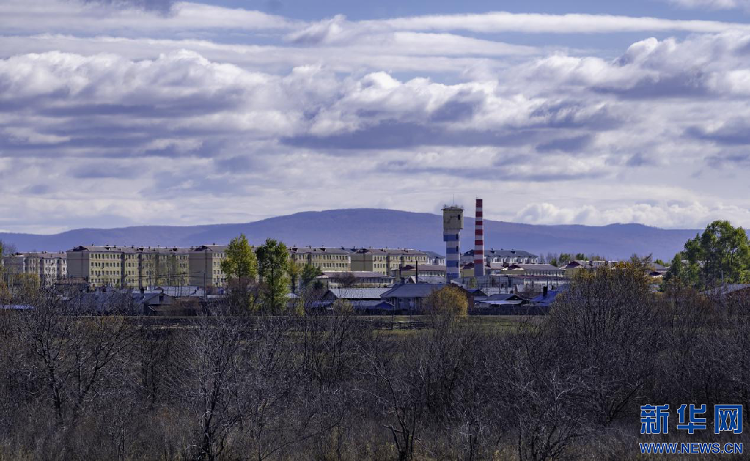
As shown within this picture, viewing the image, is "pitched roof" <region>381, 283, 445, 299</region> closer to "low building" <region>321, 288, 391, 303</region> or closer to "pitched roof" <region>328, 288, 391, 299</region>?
"low building" <region>321, 288, 391, 303</region>

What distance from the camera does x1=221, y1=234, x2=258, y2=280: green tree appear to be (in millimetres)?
100125

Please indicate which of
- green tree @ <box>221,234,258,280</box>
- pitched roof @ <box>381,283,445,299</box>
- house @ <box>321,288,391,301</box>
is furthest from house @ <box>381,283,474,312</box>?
green tree @ <box>221,234,258,280</box>

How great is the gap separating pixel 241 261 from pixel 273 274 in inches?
266

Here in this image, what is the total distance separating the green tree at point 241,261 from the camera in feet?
328

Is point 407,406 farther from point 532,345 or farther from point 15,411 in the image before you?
point 15,411

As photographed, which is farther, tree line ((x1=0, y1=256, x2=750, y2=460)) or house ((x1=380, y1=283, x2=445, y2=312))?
house ((x1=380, y1=283, x2=445, y2=312))

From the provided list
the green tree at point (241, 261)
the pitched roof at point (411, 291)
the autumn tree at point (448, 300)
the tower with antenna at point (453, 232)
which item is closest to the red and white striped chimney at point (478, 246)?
the tower with antenna at point (453, 232)

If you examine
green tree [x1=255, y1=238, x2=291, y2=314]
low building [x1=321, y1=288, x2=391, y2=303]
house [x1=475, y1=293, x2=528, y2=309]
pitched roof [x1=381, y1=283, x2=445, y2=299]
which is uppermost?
green tree [x1=255, y1=238, x2=291, y2=314]

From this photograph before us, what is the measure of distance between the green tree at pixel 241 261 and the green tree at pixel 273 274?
0.88 metres

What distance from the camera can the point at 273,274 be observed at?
9519 centimetres

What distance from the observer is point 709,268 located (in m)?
109

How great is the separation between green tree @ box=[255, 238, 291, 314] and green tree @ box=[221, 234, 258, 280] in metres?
0.88

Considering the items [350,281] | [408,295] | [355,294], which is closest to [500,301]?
[408,295]

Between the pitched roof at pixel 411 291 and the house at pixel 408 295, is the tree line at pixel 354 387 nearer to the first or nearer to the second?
the house at pixel 408 295
